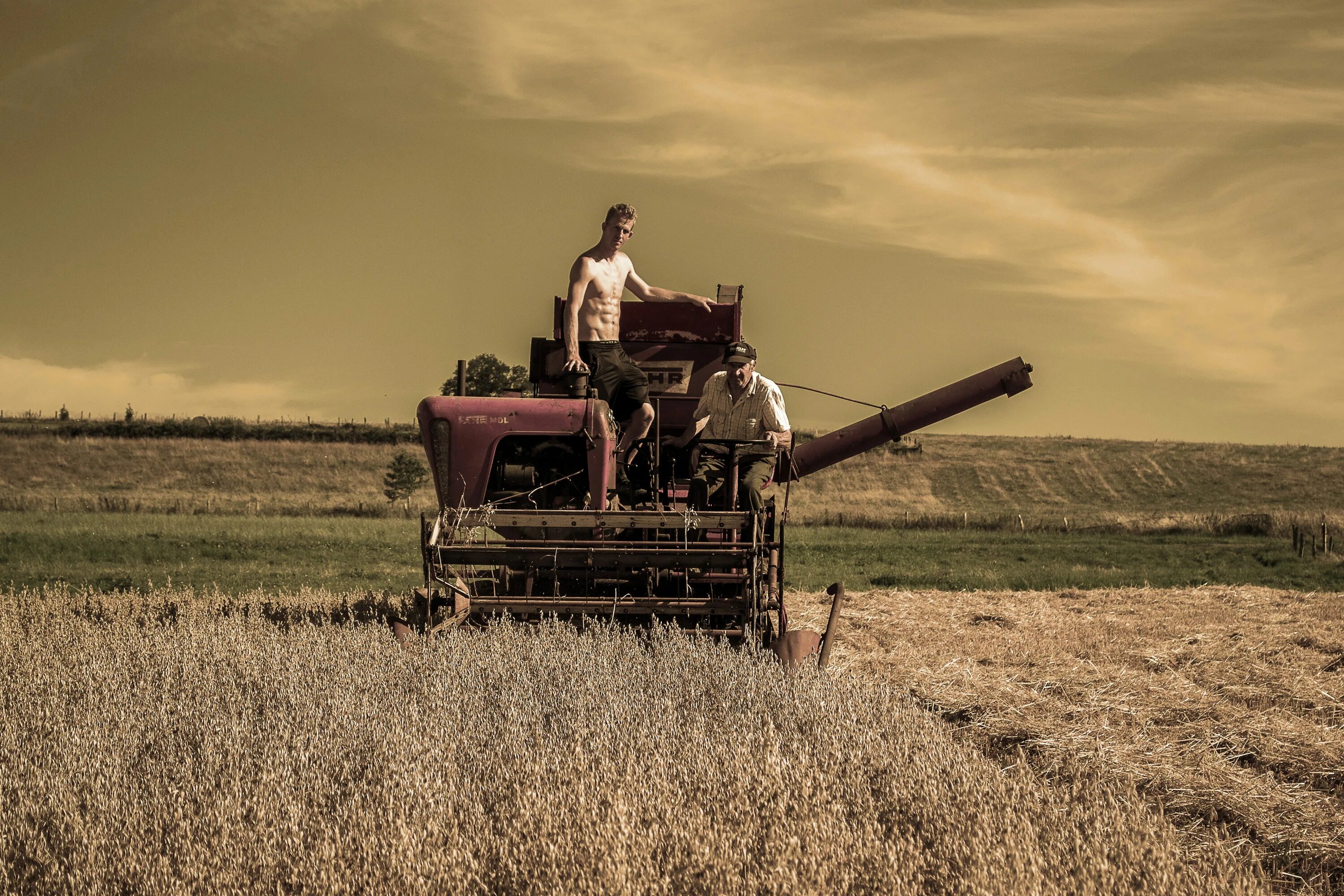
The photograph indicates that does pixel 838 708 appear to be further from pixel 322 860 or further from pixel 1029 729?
pixel 322 860

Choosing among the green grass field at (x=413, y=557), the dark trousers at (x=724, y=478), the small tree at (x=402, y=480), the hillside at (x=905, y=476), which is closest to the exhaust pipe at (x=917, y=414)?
the dark trousers at (x=724, y=478)

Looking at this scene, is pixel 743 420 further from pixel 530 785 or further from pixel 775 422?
pixel 530 785

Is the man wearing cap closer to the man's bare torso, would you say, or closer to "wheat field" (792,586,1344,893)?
the man's bare torso

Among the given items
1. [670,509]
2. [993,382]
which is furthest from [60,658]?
[993,382]

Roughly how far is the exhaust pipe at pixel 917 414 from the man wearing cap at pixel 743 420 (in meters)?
0.92

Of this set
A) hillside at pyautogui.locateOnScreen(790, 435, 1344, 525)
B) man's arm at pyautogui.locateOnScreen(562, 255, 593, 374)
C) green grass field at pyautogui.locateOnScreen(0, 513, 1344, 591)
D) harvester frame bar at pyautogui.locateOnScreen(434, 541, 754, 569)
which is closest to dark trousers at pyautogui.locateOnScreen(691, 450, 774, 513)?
harvester frame bar at pyautogui.locateOnScreen(434, 541, 754, 569)

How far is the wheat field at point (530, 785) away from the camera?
3750 mm

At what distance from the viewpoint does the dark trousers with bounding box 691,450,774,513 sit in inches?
320

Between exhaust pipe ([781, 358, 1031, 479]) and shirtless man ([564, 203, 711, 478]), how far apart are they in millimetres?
1339

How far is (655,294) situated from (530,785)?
5135mm

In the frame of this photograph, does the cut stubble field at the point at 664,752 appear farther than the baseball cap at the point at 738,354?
No

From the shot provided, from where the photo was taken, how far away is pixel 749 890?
3.62m

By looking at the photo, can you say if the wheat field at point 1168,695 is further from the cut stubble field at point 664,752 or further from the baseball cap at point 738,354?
the baseball cap at point 738,354

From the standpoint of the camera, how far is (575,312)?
27.0ft
